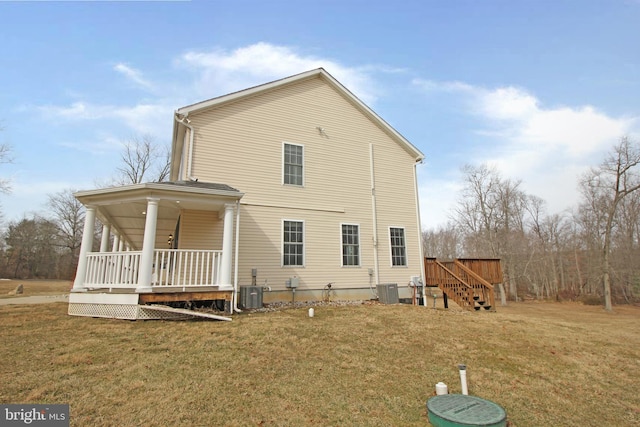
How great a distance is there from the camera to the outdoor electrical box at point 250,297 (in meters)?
9.32

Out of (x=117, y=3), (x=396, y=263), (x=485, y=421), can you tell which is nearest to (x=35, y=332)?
(x=485, y=421)

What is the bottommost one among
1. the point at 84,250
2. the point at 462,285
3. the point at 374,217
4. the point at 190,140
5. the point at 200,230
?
the point at 462,285

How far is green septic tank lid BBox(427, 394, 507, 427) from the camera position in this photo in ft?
11.5

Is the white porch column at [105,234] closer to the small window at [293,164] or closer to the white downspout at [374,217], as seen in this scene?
the small window at [293,164]

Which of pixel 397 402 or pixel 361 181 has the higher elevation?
pixel 361 181

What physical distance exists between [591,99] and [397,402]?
1699 cm

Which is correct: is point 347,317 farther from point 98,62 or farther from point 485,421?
point 98,62

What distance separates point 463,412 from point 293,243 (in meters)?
8.15

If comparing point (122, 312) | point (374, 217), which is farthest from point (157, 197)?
point (374, 217)

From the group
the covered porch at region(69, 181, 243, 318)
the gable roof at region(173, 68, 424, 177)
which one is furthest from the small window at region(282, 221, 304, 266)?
the gable roof at region(173, 68, 424, 177)

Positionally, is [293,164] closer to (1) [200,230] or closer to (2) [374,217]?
(2) [374,217]

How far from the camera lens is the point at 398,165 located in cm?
1425

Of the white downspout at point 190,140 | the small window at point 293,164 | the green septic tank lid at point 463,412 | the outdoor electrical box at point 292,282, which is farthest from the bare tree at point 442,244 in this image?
the green septic tank lid at point 463,412

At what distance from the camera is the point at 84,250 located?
8.08m
